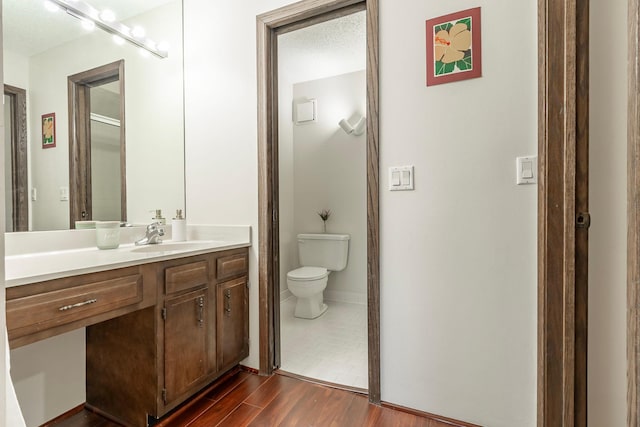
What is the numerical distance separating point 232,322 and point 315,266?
923 millimetres

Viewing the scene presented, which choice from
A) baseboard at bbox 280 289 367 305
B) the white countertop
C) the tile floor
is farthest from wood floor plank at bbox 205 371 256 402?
the white countertop

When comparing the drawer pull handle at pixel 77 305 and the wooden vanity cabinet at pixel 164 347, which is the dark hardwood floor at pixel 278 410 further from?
the drawer pull handle at pixel 77 305

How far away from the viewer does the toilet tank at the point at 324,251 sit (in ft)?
8.11

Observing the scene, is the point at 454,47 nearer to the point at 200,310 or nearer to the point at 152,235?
the point at 200,310

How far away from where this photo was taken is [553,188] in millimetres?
1087

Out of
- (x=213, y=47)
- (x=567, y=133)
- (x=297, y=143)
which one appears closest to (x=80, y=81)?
(x=213, y=47)

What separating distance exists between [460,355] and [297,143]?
5.44ft

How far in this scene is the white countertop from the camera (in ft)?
3.37

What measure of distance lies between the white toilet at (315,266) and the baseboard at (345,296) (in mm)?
73

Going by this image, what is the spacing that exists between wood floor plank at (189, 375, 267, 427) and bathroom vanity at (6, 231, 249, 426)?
0.12 meters

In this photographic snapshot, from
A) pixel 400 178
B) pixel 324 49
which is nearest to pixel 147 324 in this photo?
pixel 400 178

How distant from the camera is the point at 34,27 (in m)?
1.47

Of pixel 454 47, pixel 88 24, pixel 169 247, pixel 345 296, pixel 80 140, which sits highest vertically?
pixel 88 24

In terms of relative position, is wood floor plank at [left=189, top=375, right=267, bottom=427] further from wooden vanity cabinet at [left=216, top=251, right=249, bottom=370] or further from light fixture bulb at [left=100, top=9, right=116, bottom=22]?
light fixture bulb at [left=100, top=9, right=116, bottom=22]
